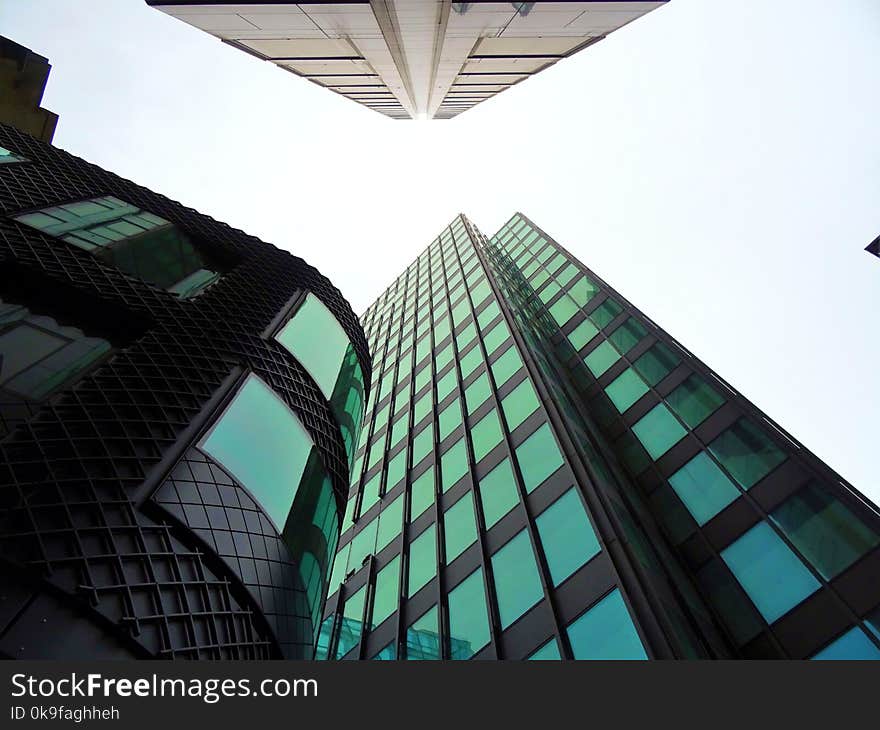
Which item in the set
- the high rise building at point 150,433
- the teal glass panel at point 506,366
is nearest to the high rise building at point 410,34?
the high rise building at point 150,433

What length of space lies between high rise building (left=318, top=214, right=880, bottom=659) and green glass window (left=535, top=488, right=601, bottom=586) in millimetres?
57

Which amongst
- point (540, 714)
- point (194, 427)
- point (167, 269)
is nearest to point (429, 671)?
point (540, 714)

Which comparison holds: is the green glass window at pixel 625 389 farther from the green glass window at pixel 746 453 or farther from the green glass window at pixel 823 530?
the green glass window at pixel 823 530

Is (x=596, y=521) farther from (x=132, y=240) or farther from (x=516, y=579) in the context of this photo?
(x=132, y=240)

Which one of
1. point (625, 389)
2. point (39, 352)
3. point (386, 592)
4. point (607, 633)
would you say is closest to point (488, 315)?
point (625, 389)

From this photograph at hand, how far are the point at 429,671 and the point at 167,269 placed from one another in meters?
14.8

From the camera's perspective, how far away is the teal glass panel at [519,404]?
1922cm

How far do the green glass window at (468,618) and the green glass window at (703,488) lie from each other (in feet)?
23.9

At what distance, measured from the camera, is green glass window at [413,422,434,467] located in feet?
77.7

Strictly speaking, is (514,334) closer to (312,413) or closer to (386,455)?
(386,455)

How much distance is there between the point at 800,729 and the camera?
566 cm

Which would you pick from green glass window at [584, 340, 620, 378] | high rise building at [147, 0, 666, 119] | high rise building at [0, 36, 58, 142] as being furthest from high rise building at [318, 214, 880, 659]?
high rise building at [0, 36, 58, 142]

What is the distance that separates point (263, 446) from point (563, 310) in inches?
937

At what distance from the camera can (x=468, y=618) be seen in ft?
44.1
